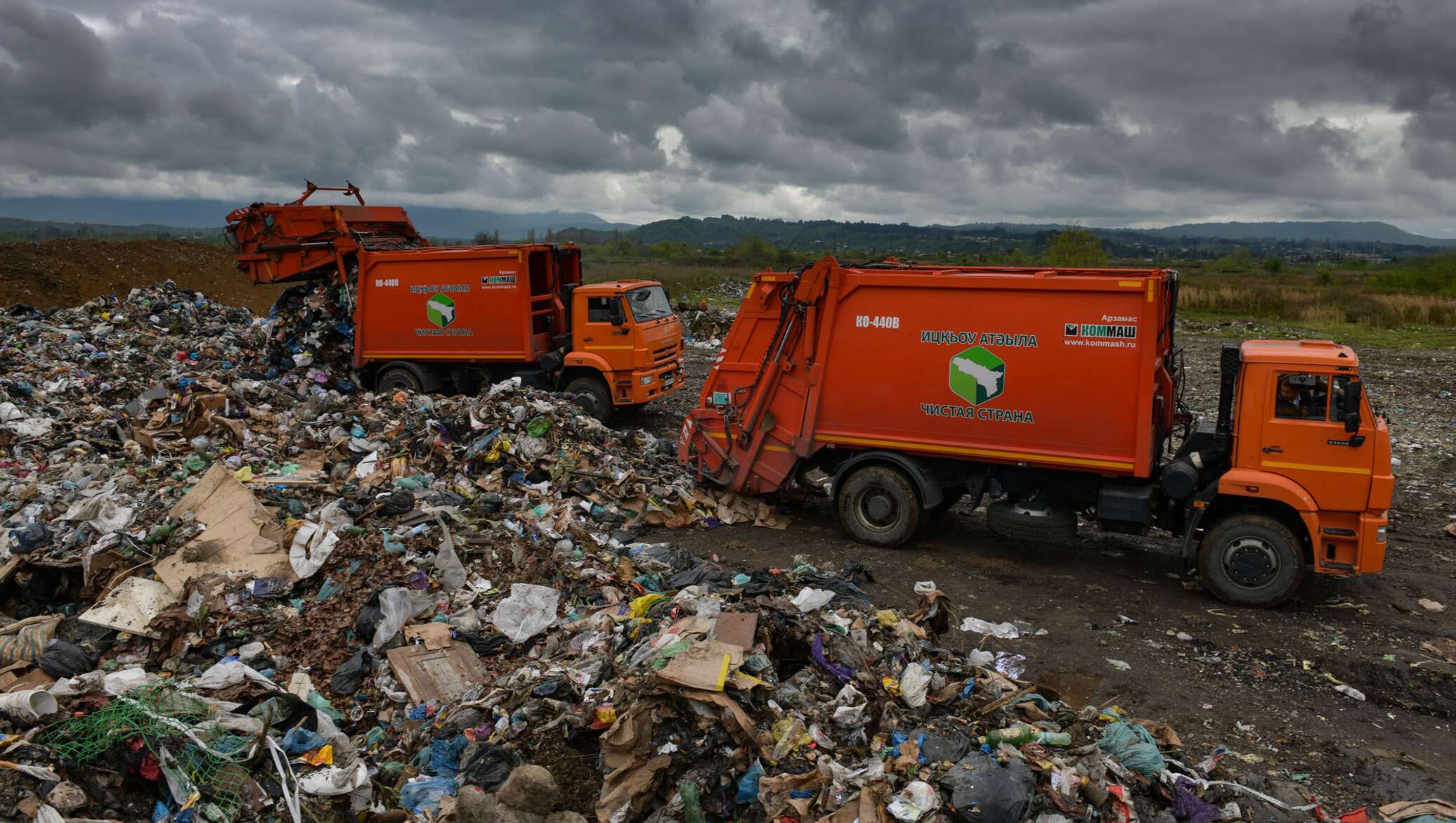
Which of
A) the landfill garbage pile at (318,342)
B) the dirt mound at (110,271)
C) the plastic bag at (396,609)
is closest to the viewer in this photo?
the plastic bag at (396,609)

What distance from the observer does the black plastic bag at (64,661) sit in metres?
4.74

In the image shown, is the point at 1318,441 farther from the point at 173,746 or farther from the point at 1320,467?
the point at 173,746

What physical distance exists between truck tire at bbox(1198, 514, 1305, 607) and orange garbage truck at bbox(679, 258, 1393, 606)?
0.04 feet

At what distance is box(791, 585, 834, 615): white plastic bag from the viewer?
5266 mm

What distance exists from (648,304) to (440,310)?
9.71ft

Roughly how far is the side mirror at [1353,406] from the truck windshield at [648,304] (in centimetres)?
788

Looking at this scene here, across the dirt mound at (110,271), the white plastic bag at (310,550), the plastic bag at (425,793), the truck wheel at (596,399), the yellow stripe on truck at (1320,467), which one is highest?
the dirt mound at (110,271)

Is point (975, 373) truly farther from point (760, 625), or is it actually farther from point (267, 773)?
point (267, 773)

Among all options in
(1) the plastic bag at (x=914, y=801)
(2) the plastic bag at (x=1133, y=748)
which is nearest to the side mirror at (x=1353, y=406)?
(2) the plastic bag at (x=1133, y=748)

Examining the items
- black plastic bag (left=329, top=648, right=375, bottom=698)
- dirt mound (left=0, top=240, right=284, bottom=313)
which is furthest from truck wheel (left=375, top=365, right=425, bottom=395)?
dirt mound (left=0, top=240, right=284, bottom=313)

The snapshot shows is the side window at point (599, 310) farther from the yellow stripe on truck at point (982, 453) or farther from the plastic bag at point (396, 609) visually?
the plastic bag at point (396, 609)

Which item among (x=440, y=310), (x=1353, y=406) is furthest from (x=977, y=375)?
(x=440, y=310)

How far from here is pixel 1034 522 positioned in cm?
720

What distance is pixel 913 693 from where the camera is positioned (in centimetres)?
439
